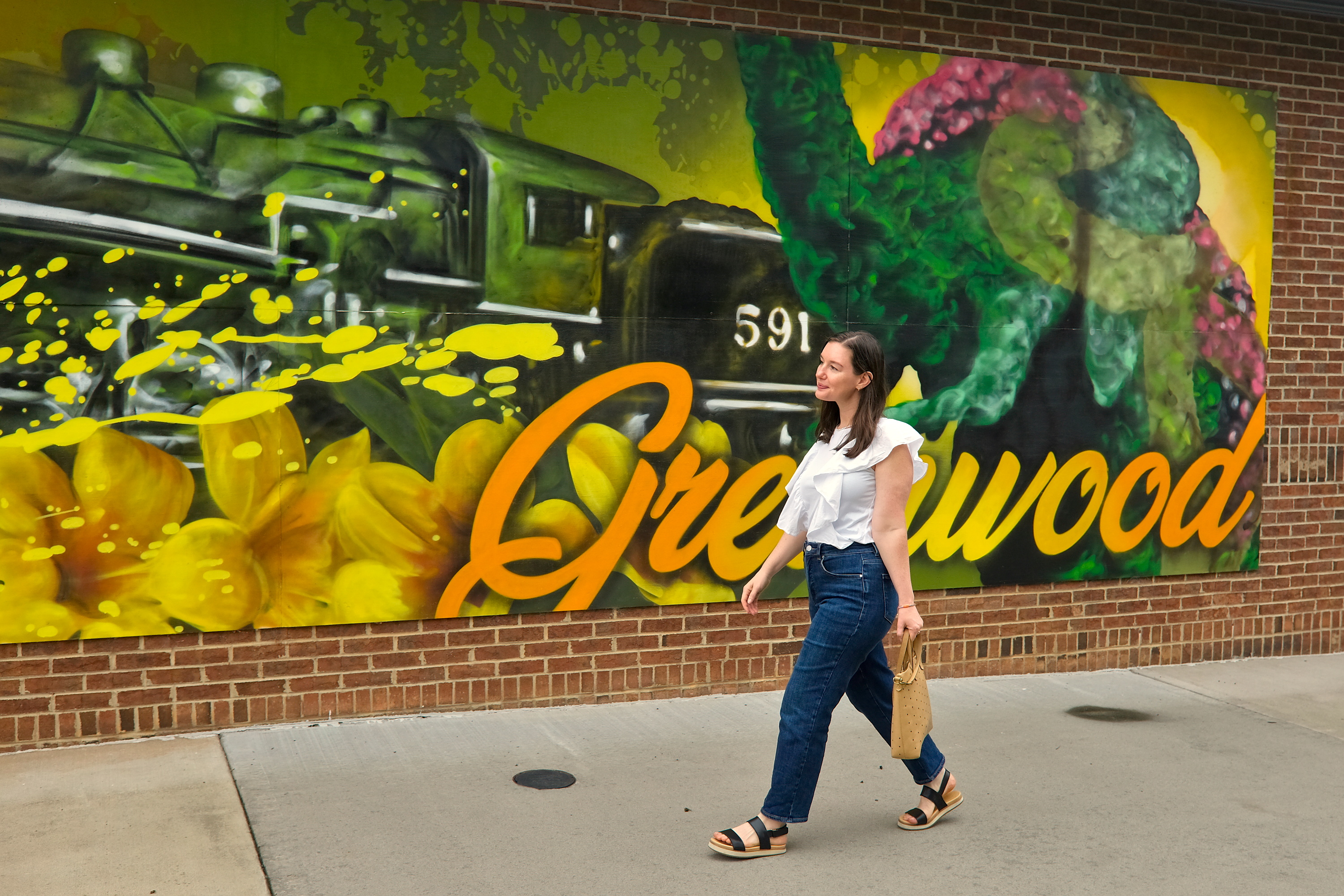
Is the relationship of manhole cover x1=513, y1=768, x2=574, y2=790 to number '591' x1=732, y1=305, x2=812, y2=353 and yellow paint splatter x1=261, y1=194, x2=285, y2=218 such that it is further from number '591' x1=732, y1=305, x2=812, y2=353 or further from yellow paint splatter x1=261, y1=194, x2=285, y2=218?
yellow paint splatter x1=261, y1=194, x2=285, y2=218

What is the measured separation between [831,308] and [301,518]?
9.75 ft

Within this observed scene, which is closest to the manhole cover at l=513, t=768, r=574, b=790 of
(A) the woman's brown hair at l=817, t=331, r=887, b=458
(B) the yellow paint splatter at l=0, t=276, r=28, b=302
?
(A) the woman's brown hair at l=817, t=331, r=887, b=458

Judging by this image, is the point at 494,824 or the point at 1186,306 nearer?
the point at 494,824

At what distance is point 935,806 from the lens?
4.87 m

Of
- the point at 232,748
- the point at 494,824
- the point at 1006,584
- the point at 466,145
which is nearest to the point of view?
the point at 494,824

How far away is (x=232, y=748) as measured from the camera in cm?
559

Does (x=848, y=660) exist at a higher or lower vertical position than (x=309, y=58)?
lower

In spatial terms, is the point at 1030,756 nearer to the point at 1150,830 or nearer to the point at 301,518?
the point at 1150,830

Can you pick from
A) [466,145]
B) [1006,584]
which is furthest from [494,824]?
[1006,584]

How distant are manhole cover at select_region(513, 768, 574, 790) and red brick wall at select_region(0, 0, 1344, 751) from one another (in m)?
0.94

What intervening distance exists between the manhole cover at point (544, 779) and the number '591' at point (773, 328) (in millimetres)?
2461

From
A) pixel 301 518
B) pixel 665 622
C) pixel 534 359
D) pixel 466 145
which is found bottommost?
pixel 665 622

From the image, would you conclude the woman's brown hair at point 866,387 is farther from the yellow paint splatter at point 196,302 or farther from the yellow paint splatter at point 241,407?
the yellow paint splatter at point 196,302

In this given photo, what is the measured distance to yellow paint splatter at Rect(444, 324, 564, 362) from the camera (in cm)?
613
